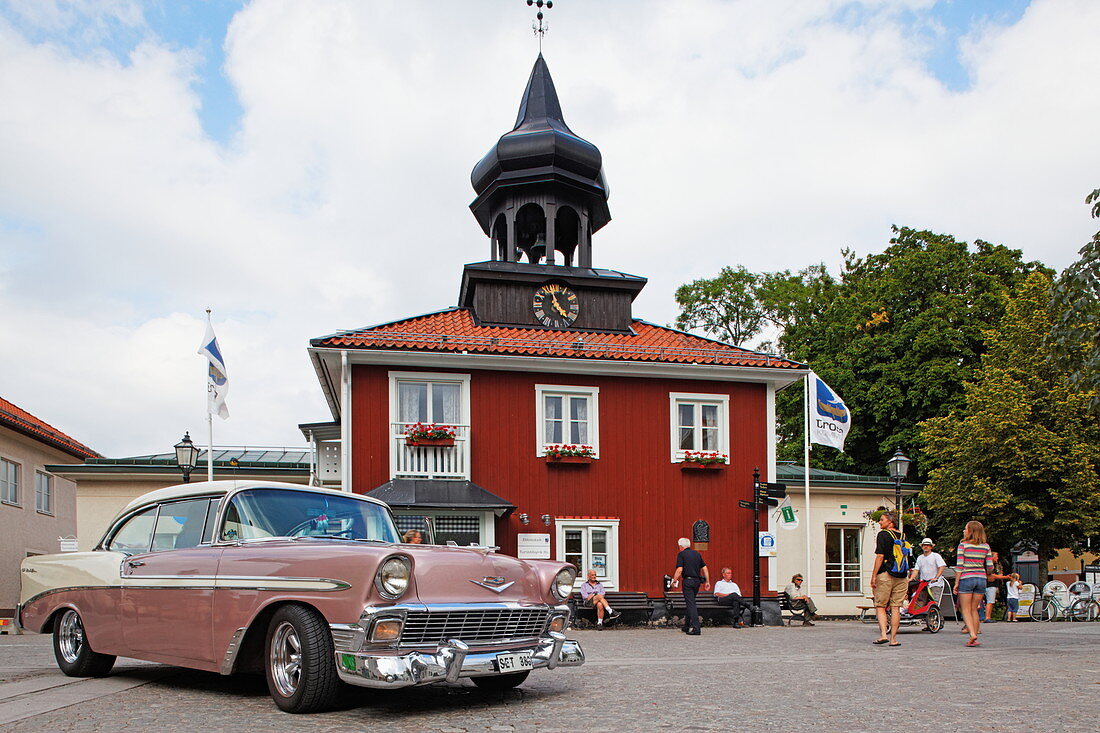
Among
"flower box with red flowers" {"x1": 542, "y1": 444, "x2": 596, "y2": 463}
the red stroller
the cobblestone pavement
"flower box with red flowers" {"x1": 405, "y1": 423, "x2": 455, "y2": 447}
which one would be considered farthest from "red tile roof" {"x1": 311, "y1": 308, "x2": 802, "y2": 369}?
the cobblestone pavement

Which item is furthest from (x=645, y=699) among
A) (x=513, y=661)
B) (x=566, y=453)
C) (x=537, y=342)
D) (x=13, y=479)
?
(x=13, y=479)

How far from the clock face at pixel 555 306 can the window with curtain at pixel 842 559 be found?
8.94 m

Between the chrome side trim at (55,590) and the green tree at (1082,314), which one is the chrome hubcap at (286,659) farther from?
the green tree at (1082,314)

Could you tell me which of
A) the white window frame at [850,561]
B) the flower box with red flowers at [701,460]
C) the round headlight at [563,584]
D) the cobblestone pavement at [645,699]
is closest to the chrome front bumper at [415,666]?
the cobblestone pavement at [645,699]

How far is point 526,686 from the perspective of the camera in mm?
8070

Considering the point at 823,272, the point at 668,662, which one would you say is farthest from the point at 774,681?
the point at 823,272

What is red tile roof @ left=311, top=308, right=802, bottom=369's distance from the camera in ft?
70.1

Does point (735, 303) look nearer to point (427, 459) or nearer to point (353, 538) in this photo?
point (427, 459)

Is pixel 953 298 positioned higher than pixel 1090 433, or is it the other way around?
pixel 953 298

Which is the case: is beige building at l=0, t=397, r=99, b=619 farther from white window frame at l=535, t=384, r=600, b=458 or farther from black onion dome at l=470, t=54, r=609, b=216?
black onion dome at l=470, t=54, r=609, b=216

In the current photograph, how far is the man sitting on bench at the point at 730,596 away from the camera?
814 inches

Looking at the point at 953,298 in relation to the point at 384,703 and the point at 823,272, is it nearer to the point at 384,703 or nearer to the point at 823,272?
the point at 823,272

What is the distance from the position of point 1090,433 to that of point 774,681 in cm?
2445

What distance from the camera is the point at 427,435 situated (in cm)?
2098
